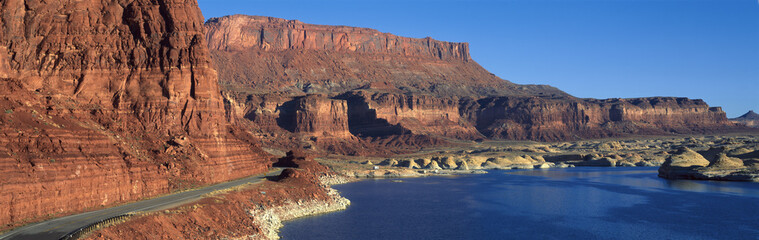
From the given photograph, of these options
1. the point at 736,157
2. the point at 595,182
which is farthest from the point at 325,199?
the point at 736,157

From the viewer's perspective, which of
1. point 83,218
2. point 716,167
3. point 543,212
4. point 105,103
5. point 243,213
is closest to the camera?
point 83,218

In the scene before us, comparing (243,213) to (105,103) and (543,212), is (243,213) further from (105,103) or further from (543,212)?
(543,212)

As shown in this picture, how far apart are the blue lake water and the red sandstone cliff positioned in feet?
43.4

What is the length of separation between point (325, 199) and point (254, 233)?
929 inches

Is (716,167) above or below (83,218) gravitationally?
below

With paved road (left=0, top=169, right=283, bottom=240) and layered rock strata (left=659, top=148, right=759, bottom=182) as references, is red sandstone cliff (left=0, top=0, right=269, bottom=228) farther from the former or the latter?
layered rock strata (left=659, top=148, right=759, bottom=182)

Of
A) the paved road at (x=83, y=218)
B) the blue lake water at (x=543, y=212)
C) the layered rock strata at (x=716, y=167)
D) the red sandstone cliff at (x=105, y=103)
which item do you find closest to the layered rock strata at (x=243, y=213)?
the paved road at (x=83, y=218)

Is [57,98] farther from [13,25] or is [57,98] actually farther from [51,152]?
[51,152]

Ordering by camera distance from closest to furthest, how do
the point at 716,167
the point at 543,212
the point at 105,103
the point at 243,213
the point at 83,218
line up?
the point at 83,218 < the point at 243,213 < the point at 105,103 < the point at 543,212 < the point at 716,167

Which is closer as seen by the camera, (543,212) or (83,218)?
(83,218)

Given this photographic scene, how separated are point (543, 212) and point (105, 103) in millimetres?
46848

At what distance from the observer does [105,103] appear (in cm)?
5722

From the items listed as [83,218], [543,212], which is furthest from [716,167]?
[83,218]

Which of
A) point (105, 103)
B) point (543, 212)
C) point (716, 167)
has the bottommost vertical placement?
point (543, 212)
